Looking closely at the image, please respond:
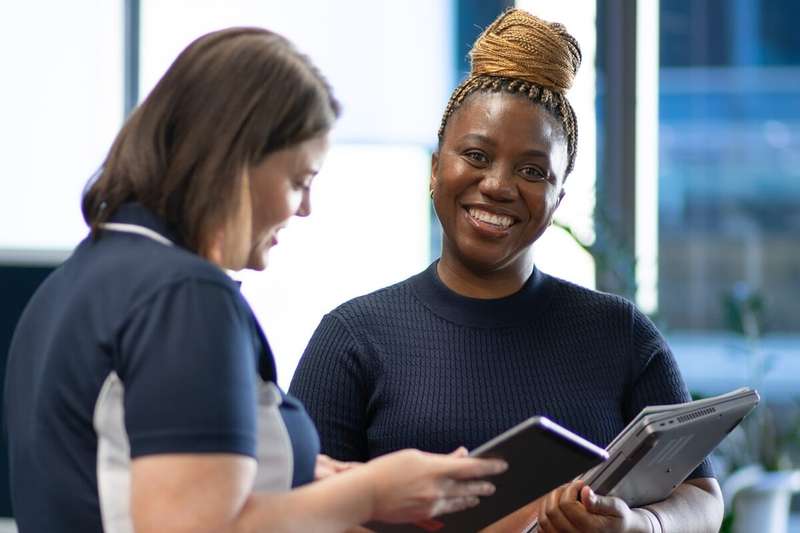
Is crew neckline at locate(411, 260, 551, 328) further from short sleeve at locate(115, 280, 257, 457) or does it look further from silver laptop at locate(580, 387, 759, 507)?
short sleeve at locate(115, 280, 257, 457)

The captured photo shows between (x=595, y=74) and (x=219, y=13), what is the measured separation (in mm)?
1252

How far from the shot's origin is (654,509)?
1.60 m

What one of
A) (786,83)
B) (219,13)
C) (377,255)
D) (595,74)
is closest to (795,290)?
(786,83)

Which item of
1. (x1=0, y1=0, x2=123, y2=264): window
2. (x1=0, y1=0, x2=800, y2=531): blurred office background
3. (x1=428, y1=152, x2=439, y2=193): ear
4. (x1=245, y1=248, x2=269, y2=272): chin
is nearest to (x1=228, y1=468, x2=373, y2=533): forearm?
(x1=245, y1=248, x2=269, y2=272): chin

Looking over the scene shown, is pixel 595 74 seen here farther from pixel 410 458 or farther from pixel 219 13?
pixel 410 458

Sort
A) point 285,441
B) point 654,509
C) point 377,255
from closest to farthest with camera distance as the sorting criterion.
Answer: point 285,441, point 654,509, point 377,255

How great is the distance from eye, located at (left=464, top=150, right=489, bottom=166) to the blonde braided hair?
78 millimetres

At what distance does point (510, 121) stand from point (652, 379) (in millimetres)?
420

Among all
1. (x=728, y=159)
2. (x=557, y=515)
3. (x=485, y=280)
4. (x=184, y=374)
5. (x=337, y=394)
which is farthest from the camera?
(x=728, y=159)

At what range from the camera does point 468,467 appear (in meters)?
1.17

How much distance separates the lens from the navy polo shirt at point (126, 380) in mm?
1021

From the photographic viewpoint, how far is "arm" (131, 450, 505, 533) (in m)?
1.01

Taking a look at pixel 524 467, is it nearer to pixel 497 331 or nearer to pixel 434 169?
pixel 497 331

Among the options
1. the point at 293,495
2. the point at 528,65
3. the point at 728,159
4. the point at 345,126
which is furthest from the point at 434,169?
the point at 728,159
